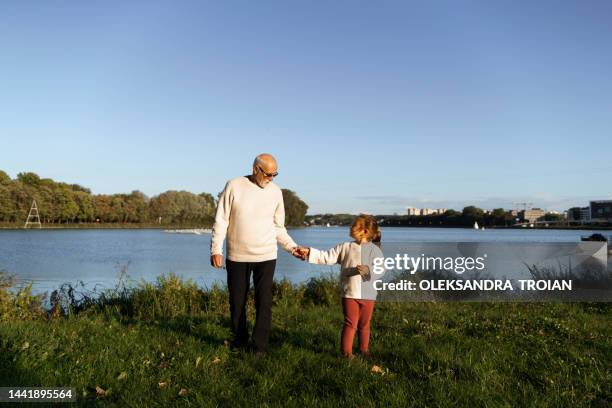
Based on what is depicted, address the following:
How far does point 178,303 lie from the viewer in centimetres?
1020

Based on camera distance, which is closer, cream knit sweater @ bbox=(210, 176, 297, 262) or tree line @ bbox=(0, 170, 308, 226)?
cream knit sweater @ bbox=(210, 176, 297, 262)

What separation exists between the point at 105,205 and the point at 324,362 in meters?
118

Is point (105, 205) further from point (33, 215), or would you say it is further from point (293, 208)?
point (293, 208)

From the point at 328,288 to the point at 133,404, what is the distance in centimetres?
792

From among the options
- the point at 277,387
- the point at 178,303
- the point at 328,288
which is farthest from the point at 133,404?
the point at 328,288

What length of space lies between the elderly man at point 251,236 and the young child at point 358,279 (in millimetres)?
733

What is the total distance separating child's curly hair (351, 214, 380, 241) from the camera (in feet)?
18.2

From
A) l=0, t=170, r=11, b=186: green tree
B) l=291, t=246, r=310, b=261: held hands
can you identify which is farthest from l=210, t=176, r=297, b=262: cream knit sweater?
l=0, t=170, r=11, b=186: green tree

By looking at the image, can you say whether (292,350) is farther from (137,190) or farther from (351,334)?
(137,190)

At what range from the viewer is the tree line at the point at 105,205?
9631 centimetres

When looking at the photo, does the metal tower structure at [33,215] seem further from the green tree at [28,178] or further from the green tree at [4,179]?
the green tree at [28,178]

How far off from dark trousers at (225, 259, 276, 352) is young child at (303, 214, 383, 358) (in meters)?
0.73

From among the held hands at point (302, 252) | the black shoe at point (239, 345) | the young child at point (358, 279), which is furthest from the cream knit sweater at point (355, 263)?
the black shoe at point (239, 345)

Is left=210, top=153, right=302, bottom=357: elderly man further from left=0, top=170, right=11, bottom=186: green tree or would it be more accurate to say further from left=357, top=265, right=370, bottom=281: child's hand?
left=0, top=170, right=11, bottom=186: green tree
